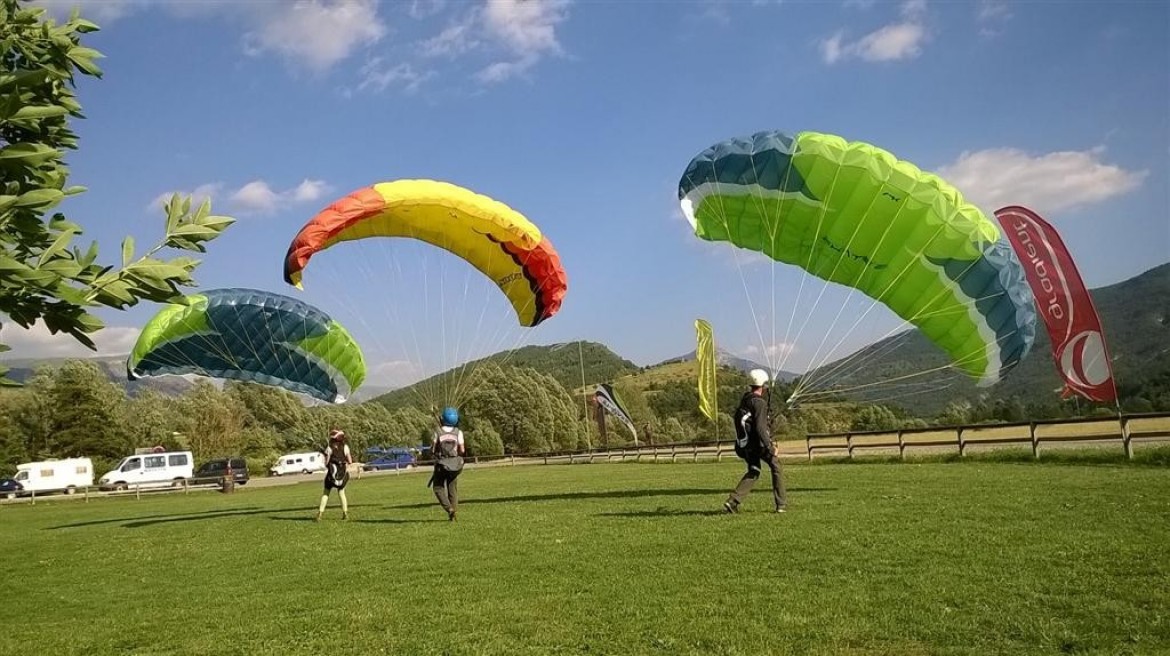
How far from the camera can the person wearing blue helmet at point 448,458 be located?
43.7 feet

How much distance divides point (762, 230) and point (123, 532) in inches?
530

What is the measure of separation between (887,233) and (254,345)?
16898 millimetres

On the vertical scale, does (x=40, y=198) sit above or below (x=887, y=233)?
below

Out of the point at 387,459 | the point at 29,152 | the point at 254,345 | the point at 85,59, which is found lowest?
the point at 387,459

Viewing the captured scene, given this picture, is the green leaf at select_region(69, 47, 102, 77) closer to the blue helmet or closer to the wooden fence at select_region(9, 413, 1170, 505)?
the blue helmet

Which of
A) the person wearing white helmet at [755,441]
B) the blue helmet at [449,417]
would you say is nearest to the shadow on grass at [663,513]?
the person wearing white helmet at [755,441]

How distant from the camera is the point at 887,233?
12.5m

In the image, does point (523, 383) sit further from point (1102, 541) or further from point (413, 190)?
point (1102, 541)

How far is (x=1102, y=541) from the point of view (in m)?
7.42

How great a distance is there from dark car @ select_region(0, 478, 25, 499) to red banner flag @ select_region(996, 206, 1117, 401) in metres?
44.2

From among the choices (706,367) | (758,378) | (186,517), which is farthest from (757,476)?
(706,367)

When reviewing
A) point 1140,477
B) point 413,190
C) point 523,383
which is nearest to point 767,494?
point 1140,477

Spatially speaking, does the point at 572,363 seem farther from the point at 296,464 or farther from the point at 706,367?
the point at 706,367

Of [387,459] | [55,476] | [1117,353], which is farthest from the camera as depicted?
[1117,353]
